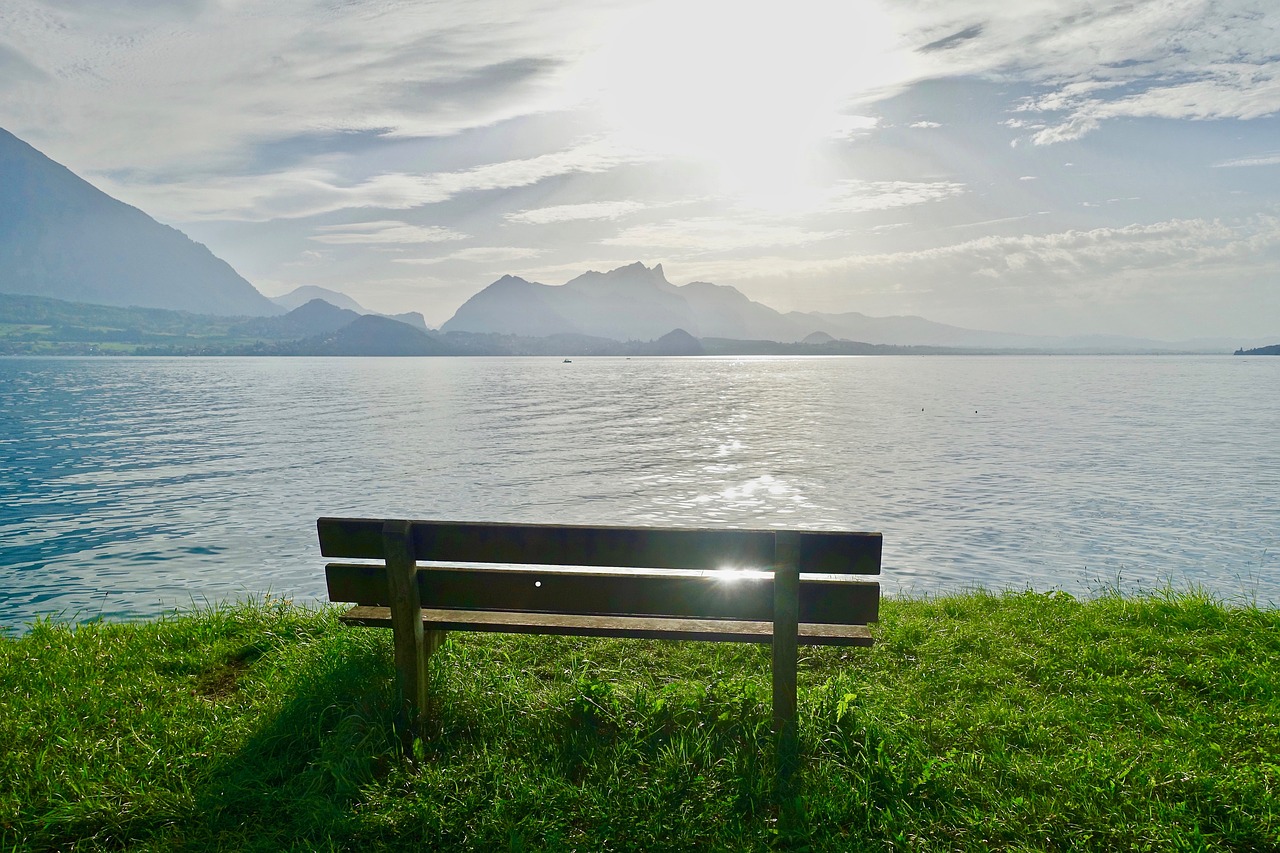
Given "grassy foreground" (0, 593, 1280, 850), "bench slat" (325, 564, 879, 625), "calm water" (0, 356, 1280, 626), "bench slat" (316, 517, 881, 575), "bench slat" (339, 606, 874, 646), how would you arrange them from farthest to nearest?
"calm water" (0, 356, 1280, 626) → "bench slat" (339, 606, 874, 646) → "bench slat" (325, 564, 879, 625) → "bench slat" (316, 517, 881, 575) → "grassy foreground" (0, 593, 1280, 850)

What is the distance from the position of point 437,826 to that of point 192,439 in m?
38.7

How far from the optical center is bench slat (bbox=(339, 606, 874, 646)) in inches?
184

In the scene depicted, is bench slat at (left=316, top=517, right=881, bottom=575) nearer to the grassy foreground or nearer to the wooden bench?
the wooden bench

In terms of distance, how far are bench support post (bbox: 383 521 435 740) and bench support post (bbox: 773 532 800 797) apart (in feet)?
7.20

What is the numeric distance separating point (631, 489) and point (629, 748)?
61.3ft

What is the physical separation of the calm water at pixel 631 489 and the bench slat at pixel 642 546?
31.1 ft

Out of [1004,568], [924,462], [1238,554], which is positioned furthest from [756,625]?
[924,462]

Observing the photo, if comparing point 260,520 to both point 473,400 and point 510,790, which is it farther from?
point 473,400

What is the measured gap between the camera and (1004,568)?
15.1m

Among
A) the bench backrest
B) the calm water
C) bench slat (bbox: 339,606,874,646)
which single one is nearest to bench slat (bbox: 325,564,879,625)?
the bench backrest

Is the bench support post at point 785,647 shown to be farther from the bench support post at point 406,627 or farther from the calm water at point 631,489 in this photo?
the calm water at point 631,489

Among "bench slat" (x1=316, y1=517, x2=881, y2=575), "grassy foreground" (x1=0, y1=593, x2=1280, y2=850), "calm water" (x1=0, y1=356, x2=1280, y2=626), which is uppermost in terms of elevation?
"bench slat" (x1=316, y1=517, x2=881, y2=575)

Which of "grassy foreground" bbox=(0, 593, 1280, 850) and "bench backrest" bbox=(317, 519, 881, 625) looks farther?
"bench backrest" bbox=(317, 519, 881, 625)

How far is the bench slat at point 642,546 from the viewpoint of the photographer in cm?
430
